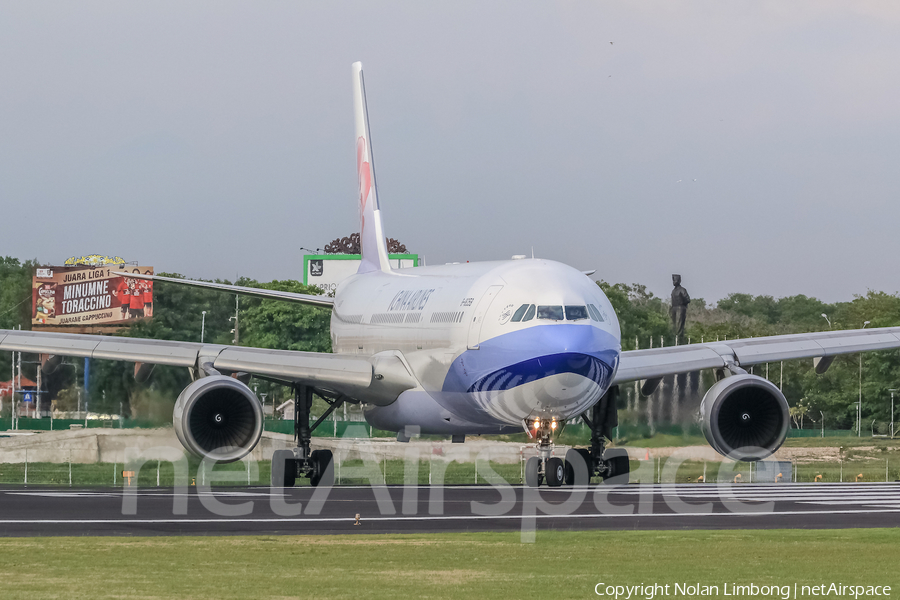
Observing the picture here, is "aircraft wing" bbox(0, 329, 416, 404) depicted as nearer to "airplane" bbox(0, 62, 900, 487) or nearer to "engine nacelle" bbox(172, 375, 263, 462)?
"airplane" bbox(0, 62, 900, 487)

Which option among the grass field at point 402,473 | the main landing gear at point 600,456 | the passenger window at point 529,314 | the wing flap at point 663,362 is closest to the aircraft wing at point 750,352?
the wing flap at point 663,362

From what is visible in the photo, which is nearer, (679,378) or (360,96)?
(679,378)

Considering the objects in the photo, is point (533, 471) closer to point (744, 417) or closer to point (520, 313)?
point (520, 313)

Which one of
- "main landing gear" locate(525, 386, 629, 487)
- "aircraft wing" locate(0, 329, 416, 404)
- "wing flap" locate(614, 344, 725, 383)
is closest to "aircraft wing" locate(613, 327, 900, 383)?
"wing flap" locate(614, 344, 725, 383)

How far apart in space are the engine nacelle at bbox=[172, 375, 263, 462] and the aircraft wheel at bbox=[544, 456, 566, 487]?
5684mm

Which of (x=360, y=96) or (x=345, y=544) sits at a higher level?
(x=360, y=96)

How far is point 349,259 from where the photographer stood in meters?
159

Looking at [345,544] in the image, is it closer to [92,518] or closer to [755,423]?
[92,518]

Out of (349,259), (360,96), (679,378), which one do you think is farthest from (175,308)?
(349,259)

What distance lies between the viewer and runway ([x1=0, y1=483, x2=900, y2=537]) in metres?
18.8

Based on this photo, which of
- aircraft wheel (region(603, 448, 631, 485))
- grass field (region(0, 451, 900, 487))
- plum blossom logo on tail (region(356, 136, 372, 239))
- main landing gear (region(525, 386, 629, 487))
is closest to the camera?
main landing gear (region(525, 386, 629, 487))

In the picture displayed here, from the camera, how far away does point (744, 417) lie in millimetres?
28531

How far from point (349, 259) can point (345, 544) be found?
14357 centimetres

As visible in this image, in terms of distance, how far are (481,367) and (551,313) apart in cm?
202
